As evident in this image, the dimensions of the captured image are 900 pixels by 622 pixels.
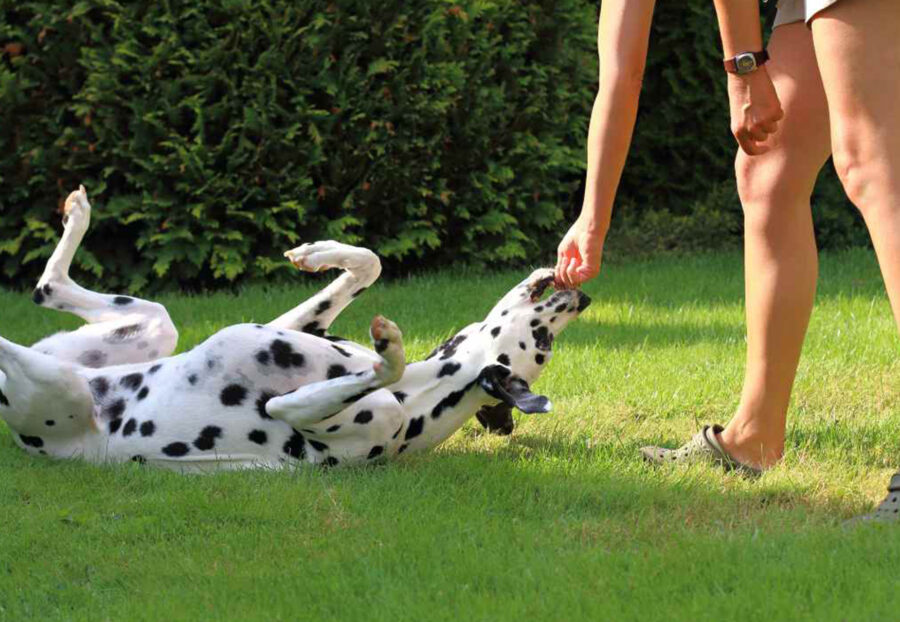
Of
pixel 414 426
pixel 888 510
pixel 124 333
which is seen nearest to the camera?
pixel 888 510

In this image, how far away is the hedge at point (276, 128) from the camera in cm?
778

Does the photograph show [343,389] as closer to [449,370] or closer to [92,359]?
[449,370]

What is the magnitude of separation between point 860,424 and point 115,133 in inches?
197

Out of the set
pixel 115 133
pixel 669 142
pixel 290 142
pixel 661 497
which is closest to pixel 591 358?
pixel 661 497

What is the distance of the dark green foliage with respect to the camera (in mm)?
7770

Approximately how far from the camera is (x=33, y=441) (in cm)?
443

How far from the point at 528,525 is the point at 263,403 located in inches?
43.3

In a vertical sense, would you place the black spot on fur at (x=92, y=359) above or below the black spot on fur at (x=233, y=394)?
below

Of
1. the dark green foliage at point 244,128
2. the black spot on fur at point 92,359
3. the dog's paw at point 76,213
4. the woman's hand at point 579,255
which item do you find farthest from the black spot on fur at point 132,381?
the dark green foliage at point 244,128

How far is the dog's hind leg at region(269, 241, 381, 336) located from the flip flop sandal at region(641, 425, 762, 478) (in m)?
1.25

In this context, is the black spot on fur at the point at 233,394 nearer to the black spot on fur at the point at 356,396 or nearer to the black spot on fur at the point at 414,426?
the black spot on fur at the point at 356,396

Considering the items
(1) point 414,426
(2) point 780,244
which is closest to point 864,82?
(2) point 780,244

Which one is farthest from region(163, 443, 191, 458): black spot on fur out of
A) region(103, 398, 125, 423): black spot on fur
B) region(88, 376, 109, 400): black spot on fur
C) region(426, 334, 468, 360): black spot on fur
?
region(426, 334, 468, 360): black spot on fur

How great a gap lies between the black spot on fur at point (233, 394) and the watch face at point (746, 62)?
1.88 meters
